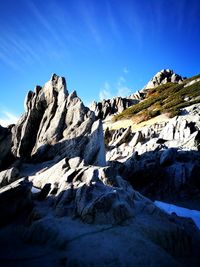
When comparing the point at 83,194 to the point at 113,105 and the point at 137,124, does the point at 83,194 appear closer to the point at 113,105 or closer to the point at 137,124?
the point at 137,124

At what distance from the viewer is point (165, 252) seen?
13.1 meters

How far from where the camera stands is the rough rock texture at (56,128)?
31.0 m

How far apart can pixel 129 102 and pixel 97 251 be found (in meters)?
96.9

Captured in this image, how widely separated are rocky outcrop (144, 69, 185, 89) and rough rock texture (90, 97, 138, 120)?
2941cm

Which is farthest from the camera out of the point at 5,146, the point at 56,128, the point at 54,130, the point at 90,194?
the point at 56,128

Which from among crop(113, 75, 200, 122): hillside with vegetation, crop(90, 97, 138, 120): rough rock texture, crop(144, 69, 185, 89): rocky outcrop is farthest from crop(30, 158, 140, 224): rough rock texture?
crop(144, 69, 185, 89): rocky outcrop

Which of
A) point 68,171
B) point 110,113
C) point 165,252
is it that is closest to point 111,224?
point 165,252

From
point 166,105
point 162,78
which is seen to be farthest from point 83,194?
point 162,78

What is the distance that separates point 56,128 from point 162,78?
110126mm

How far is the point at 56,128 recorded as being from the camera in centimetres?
3375

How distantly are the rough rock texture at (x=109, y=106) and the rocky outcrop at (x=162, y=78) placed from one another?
29411mm

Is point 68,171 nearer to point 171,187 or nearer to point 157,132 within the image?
point 171,187

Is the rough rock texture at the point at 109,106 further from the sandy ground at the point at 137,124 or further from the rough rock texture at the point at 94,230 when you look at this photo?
the rough rock texture at the point at 94,230

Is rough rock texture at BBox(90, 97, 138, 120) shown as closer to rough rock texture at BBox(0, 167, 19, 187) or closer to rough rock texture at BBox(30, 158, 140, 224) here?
rough rock texture at BBox(0, 167, 19, 187)
